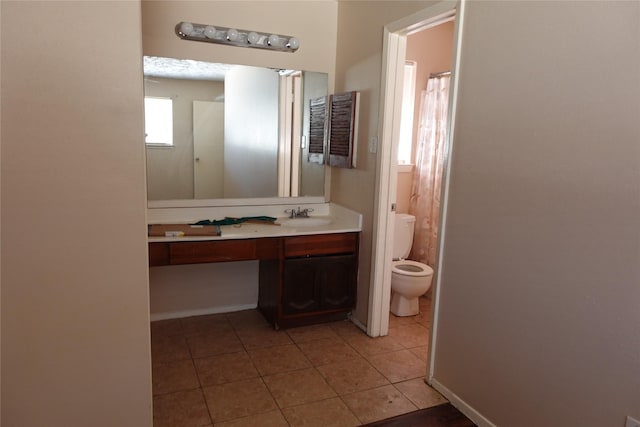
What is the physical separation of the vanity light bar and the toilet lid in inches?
73.4

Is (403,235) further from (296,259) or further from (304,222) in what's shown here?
(296,259)

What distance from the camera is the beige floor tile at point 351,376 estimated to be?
8.48 feet

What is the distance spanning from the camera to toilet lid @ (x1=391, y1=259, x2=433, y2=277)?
354 cm

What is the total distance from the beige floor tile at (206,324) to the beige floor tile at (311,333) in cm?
47

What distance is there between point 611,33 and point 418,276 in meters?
2.21

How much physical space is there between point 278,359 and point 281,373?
0.57 feet

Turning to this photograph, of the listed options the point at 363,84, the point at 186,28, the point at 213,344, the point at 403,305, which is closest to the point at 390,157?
the point at 363,84

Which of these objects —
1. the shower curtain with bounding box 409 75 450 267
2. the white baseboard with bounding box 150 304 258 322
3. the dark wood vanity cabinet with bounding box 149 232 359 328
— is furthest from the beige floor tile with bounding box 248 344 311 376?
the shower curtain with bounding box 409 75 450 267

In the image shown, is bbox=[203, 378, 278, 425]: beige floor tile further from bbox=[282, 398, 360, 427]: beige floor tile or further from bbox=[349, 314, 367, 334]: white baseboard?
bbox=[349, 314, 367, 334]: white baseboard

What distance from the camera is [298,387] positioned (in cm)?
256

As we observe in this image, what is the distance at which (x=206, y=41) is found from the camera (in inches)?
123

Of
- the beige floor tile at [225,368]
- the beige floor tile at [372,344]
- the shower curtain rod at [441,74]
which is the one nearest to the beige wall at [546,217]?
the beige floor tile at [372,344]

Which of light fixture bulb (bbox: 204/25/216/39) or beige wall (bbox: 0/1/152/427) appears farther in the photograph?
light fixture bulb (bbox: 204/25/216/39)

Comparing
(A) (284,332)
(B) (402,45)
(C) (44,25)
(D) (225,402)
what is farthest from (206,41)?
(D) (225,402)
